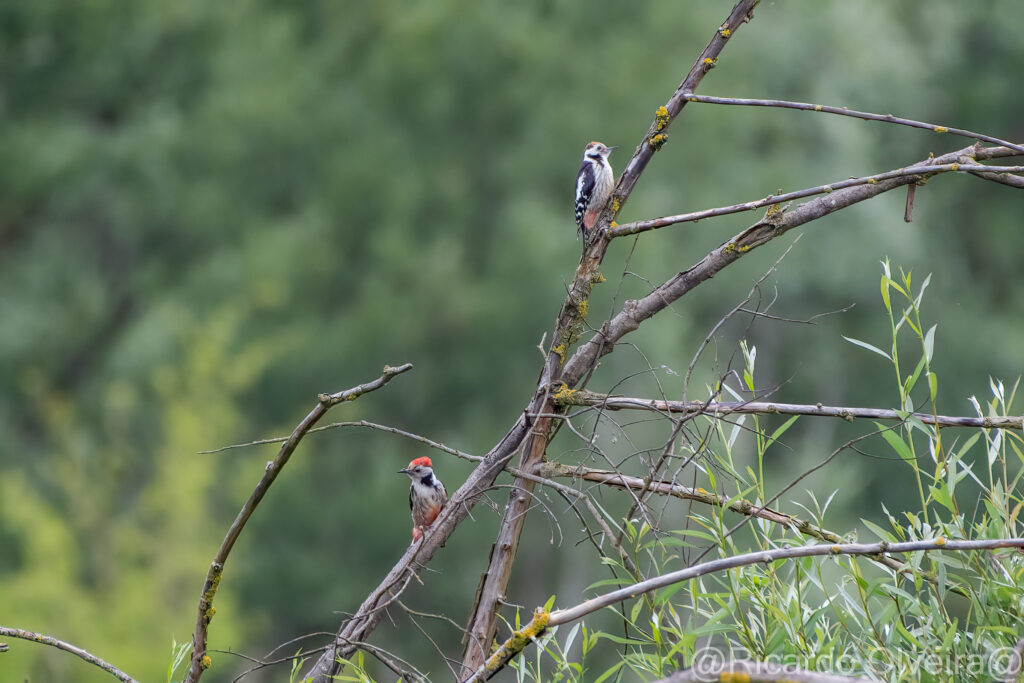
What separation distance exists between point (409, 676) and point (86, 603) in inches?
410

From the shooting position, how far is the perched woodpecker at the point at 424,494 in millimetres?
4906

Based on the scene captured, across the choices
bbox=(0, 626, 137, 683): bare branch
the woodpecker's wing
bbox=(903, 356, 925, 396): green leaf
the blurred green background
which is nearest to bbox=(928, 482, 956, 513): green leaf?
bbox=(903, 356, 925, 396): green leaf

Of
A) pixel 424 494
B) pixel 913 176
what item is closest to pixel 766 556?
pixel 913 176

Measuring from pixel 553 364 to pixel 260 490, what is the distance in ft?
2.59

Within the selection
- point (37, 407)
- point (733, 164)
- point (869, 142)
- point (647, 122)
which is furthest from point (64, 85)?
point (869, 142)

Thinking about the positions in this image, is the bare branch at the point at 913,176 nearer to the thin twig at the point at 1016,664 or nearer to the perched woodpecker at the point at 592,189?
the thin twig at the point at 1016,664

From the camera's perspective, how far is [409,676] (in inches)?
83.2

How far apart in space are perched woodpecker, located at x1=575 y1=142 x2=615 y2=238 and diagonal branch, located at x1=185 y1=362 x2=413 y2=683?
412 centimetres

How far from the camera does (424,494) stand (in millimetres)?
5004

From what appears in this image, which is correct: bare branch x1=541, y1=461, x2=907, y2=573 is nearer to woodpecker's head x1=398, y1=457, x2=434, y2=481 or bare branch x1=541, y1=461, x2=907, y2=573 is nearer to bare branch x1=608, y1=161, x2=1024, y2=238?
bare branch x1=608, y1=161, x2=1024, y2=238

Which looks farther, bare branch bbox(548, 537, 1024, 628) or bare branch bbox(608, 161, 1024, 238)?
bare branch bbox(608, 161, 1024, 238)

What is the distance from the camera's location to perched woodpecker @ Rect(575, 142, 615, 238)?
19.7ft

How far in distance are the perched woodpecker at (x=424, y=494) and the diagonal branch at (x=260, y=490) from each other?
9.22 feet

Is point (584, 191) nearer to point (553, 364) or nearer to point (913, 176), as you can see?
point (553, 364)
